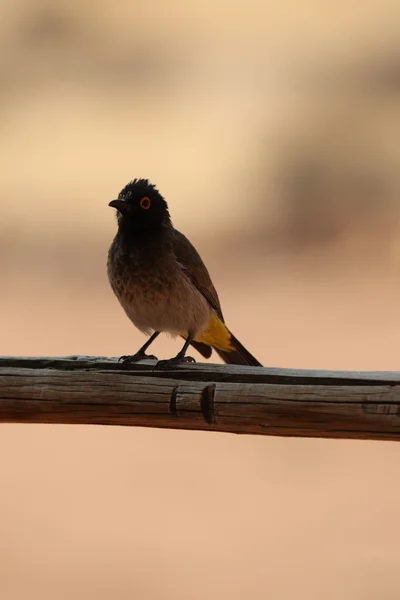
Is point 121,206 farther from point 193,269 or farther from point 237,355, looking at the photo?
point 237,355

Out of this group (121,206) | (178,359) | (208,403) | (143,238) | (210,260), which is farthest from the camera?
(210,260)

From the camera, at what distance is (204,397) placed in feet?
10.7

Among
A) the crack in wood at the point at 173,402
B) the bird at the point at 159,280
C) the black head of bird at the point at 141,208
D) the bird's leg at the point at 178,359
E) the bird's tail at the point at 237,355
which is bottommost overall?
the crack in wood at the point at 173,402

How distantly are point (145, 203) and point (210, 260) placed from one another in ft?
35.4

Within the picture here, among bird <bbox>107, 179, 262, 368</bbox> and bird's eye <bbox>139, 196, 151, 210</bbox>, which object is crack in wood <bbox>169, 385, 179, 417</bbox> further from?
bird's eye <bbox>139, 196, 151, 210</bbox>

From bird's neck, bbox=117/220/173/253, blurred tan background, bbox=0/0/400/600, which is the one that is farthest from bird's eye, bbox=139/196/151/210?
blurred tan background, bbox=0/0/400/600

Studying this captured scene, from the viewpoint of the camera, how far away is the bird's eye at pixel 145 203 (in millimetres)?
4781

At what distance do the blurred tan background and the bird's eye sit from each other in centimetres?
338

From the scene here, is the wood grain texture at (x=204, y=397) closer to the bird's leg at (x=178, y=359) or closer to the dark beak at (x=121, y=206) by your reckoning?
the bird's leg at (x=178, y=359)

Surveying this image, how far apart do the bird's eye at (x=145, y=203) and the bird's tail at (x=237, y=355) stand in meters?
0.68

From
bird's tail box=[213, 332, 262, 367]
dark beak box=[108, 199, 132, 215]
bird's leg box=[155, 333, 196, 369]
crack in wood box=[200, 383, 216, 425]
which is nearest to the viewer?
crack in wood box=[200, 383, 216, 425]

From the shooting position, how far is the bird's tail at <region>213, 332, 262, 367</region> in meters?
4.76

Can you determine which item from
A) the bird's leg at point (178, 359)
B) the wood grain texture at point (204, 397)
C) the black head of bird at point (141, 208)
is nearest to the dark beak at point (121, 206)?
the black head of bird at point (141, 208)

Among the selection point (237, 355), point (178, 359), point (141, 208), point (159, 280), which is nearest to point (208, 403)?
point (178, 359)
